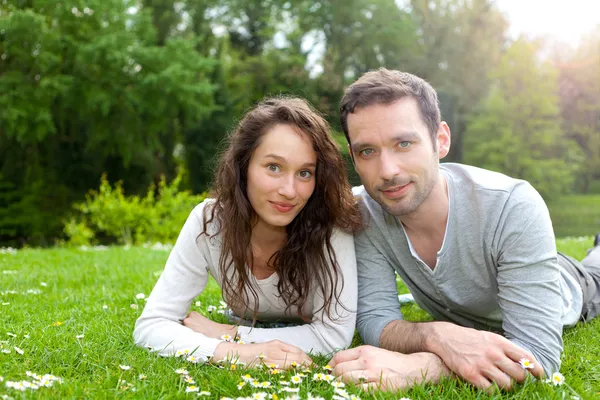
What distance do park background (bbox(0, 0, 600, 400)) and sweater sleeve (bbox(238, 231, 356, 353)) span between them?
5.4 inches

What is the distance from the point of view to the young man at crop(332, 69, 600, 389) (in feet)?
8.16

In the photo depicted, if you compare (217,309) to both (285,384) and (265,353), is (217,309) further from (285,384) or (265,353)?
(285,384)

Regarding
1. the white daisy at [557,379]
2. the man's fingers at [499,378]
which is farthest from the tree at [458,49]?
the man's fingers at [499,378]

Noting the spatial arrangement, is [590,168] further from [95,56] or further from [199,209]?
[199,209]

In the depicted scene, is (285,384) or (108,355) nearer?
(285,384)

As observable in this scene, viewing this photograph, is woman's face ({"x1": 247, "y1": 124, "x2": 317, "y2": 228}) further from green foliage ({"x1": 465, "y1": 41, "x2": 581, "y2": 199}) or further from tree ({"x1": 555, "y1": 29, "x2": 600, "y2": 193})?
tree ({"x1": 555, "y1": 29, "x2": 600, "y2": 193})

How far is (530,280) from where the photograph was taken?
2611mm

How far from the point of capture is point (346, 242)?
313 cm

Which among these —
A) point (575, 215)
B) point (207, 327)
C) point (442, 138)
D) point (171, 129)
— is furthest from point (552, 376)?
point (575, 215)

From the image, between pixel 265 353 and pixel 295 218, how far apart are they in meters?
0.81

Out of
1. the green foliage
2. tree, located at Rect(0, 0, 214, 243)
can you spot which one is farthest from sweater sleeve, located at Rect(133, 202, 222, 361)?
the green foliage

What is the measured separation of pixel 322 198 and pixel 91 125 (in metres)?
17.8

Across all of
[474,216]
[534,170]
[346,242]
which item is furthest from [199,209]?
[534,170]

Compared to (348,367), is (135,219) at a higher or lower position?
lower
